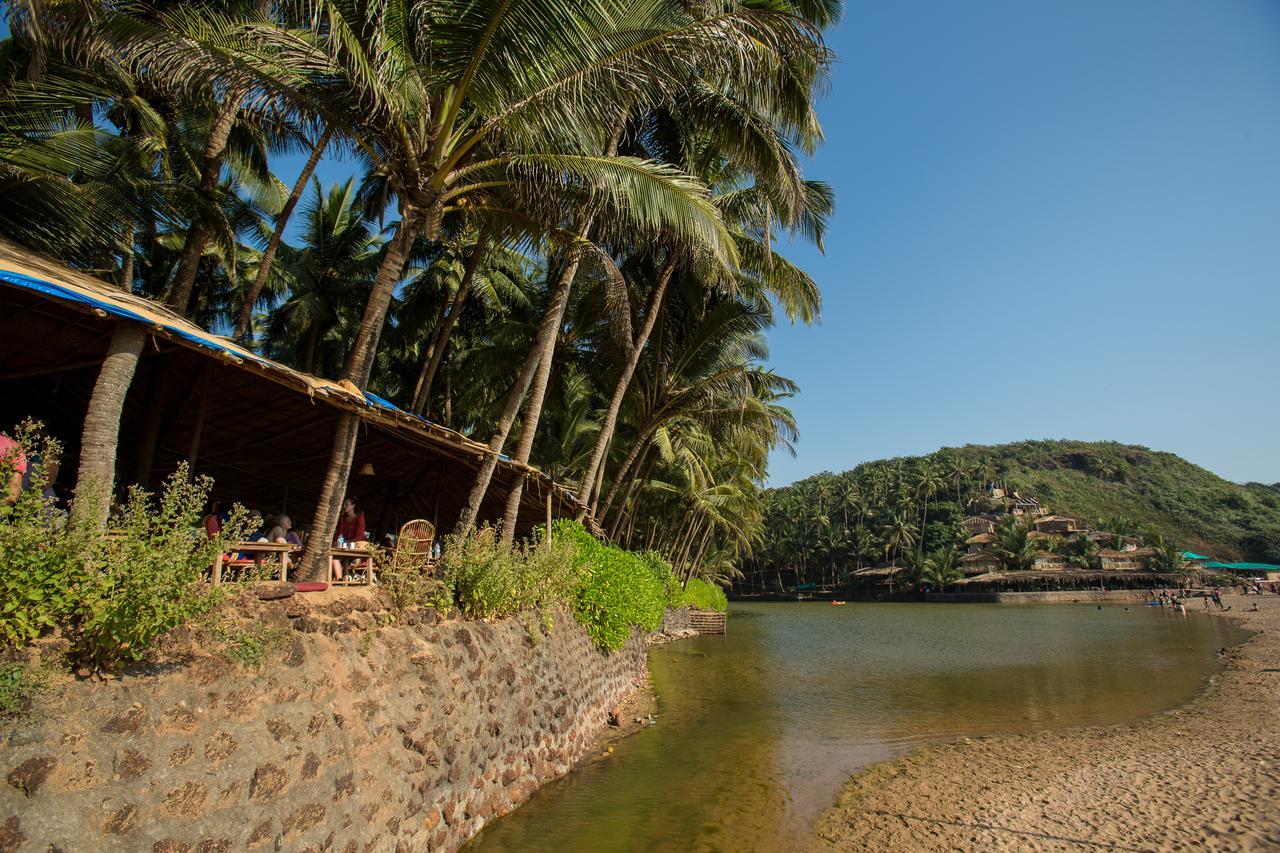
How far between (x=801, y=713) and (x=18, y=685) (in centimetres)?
1163

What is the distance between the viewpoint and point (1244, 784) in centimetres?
758

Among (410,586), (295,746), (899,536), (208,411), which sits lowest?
(295,746)

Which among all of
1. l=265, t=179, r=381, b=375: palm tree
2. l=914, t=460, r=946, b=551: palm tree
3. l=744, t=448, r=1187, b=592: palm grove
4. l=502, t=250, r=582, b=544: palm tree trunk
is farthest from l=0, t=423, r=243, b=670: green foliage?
l=914, t=460, r=946, b=551: palm tree

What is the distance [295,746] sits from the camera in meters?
4.16

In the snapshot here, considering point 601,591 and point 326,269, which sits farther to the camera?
point 326,269

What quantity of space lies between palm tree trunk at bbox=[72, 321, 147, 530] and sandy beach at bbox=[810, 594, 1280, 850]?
6948 millimetres

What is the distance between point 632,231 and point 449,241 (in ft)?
17.5

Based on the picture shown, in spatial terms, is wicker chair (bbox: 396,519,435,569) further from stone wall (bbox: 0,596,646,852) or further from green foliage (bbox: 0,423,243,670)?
green foliage (bbox: 0,423,243,670)

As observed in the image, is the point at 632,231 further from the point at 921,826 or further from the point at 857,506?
the point at 857,506

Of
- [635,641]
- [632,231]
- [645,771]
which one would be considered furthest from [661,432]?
[645,771]

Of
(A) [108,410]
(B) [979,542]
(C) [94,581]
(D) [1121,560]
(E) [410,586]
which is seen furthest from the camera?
(B) [979,542]

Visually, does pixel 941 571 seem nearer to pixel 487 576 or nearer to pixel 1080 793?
pixel 1080 793

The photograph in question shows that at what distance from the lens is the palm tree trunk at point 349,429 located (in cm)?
629

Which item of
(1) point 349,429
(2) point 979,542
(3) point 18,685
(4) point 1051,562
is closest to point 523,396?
(1) point 349,429
